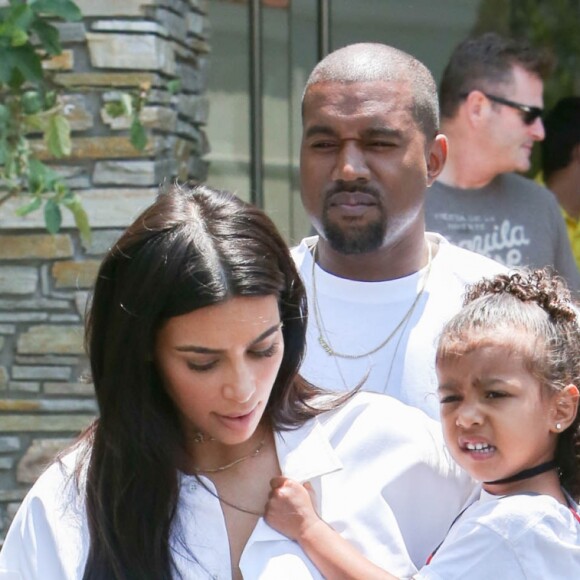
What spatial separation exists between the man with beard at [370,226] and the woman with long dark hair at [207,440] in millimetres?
632

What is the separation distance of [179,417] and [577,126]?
352cm

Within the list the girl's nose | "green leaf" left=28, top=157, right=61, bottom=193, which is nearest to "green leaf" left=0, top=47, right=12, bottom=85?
"green leaf" left=28, top=157, right=61, bottom=193

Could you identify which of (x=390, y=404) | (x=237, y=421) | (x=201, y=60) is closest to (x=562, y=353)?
(x=390, y=404)

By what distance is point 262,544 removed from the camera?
227 centimetres

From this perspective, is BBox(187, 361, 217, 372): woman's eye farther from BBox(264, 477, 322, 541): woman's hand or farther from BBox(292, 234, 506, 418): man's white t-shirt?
BBox(292, 234, 506, 418): man's white t-shirt

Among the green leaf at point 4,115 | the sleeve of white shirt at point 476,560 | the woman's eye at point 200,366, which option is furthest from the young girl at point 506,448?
the green leaf at point 4,115

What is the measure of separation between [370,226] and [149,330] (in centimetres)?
95

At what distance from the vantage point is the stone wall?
487 centimetres

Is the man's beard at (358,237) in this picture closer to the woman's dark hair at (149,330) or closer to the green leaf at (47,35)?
the woman's dark hair at (149,330)

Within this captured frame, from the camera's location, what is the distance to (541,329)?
2377mm

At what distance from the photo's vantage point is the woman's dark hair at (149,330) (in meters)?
2.26

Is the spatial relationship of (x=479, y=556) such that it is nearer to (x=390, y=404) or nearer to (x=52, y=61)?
(x=390, y=404)

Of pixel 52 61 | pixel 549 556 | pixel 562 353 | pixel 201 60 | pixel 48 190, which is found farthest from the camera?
pixel 201 60

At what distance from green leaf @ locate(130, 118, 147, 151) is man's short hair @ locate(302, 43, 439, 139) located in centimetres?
141
